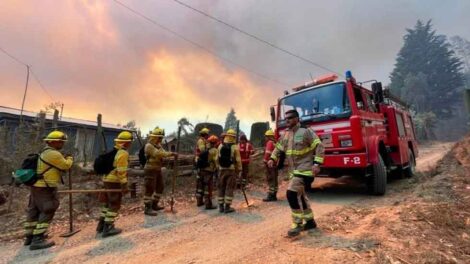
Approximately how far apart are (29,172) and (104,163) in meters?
1.25

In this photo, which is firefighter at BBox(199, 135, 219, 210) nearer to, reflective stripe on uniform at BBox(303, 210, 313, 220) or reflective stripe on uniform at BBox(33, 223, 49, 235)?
reflective stripe on uniform at BBox(303, 210, 313, 220)

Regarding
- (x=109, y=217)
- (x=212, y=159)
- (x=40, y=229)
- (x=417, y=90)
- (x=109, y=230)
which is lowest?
(x=109, y=230)

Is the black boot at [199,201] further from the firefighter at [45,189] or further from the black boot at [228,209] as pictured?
the firefighter at [45,189]

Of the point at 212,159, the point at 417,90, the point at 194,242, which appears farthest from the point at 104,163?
the point at 417,90

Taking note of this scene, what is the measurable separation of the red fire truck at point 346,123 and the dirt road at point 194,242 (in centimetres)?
94

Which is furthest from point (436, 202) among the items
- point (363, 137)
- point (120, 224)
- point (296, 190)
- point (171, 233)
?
point (120, 224)

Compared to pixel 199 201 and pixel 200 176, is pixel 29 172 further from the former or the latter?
pixel 199 201

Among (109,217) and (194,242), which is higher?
(109,217)

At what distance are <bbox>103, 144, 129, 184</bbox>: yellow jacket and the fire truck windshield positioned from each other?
4.67 m

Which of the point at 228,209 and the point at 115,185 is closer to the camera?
the point at 115,185

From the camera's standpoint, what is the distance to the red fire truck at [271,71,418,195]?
7.76 metres

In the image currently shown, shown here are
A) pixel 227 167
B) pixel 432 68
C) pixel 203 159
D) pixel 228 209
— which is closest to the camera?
pixel 228 209

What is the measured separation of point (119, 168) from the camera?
629 centimetres

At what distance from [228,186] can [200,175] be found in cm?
109
